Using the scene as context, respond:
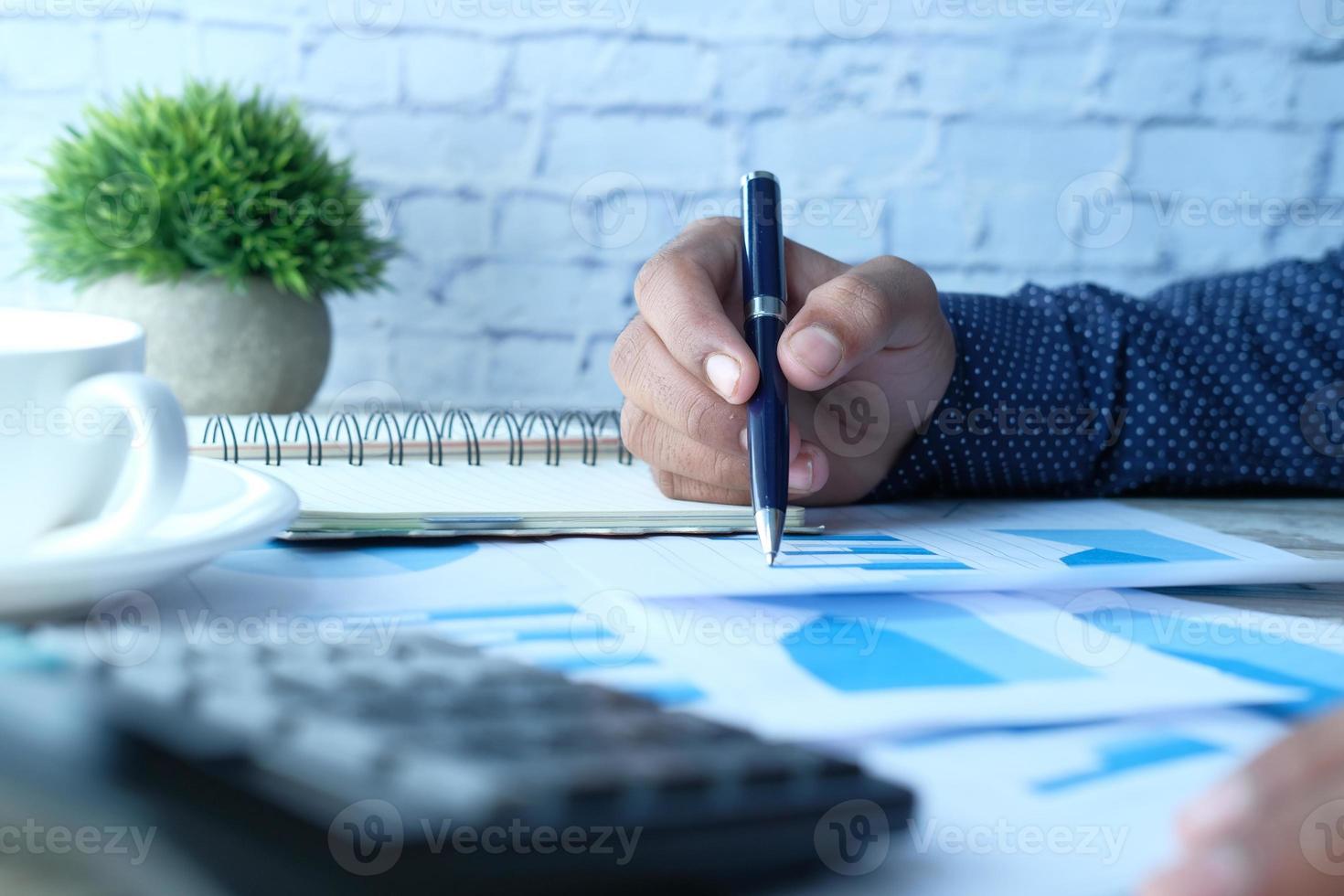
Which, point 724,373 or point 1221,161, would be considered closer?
point 724,373

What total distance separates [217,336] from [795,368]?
60 cm

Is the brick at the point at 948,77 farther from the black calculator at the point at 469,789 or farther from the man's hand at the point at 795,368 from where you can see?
the black calculator at the point at 469,789

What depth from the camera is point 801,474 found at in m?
0.60

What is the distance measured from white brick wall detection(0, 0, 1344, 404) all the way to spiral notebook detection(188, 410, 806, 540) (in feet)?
1.34

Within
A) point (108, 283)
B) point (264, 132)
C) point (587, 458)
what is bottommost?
point (587, 458)

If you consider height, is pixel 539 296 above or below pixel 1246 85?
below

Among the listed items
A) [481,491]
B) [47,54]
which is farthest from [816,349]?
[47,54]

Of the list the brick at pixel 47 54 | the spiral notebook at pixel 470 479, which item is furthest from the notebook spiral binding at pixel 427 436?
the brick at pixel 47 54

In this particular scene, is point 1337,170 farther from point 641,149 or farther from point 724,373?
point 724,373

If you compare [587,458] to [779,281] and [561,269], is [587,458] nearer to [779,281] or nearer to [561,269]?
[779,281]

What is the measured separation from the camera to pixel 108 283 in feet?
3.13

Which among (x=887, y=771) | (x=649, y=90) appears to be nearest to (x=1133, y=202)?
(x=649, y=90)

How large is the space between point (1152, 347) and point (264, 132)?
2.37ft

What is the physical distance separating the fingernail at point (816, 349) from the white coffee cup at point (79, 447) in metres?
0.27
